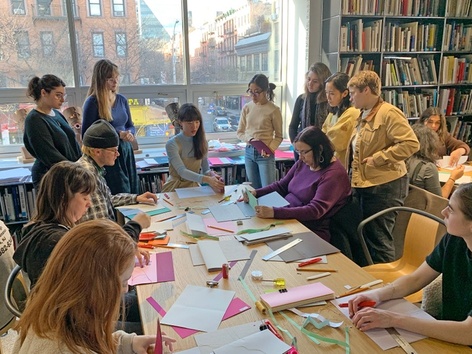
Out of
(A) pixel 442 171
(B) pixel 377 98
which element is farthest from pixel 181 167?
(A) pixel 442 171

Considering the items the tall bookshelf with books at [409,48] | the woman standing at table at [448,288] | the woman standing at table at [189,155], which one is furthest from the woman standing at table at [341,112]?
the woman standing at table at [448,288]

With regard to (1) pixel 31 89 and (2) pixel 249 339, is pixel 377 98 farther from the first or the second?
(1) pixel 31 89

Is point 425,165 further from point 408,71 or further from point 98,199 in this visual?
point 98,199

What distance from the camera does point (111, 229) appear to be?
102cm

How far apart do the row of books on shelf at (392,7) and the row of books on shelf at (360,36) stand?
0.10 metres

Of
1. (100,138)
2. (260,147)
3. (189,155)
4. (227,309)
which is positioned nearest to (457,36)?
(260,147)

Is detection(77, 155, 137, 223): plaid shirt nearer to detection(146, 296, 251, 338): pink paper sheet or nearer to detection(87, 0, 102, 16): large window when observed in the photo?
detection(146, 296, 251, 338): pink paper sheet

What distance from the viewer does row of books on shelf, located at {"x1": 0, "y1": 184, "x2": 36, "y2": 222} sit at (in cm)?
333

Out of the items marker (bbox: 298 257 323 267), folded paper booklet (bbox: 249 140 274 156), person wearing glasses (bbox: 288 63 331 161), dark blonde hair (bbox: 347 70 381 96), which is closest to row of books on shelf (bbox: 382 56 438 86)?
person wearing glasses (bbox: 288 63 331 161)

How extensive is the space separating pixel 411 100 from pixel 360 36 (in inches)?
34.4

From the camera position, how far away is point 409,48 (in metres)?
4.05

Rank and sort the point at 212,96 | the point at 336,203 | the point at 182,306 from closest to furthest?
the point at 182,306 < the point at 336,203 < the point at 212,96

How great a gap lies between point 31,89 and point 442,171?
10.3 ft

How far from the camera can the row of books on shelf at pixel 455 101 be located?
4293mm
